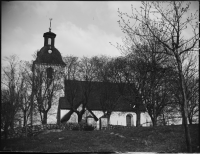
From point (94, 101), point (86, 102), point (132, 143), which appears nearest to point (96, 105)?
point (94, 101)

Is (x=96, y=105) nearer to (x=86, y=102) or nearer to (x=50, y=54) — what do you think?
(x=86, y=102)

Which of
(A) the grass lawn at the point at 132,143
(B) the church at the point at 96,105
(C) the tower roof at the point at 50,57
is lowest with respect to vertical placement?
(A) the grass lawn at the point at 132,143

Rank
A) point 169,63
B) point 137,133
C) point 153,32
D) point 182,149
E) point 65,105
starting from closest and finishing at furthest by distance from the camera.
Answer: point 153,32 → point 182,149 → point 169,63 → point 137,133 → point 65,105

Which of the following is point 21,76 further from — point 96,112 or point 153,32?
point 153,32

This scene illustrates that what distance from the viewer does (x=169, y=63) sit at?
1576 cm

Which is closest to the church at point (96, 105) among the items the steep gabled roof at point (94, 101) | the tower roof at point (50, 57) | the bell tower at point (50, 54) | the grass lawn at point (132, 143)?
the steep gabled roof at point (94, 101)

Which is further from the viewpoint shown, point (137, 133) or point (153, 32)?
point (137, 133)

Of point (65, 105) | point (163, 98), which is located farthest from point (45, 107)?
point (163, 98)

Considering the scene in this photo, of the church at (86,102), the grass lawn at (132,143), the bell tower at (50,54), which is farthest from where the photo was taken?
the bell tower at (50,54)

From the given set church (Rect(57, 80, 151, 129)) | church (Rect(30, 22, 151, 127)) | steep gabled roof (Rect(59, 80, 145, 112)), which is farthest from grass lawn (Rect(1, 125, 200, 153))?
steep gabled roof (Rect(59, 80, 145, 112))

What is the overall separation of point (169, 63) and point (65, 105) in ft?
82.4

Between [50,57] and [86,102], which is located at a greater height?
[50,57]

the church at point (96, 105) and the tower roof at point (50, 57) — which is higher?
the tower roof at point (50, 57)

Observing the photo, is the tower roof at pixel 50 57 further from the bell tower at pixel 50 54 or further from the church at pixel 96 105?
the church at pixel 96 105
